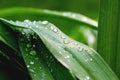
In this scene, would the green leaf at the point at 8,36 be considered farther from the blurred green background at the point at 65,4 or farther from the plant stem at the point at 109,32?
the blurred green background at the point at 65,4

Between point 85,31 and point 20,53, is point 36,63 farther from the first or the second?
point 85,31

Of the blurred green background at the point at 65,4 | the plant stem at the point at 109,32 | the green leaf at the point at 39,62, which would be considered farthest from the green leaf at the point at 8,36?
the blurred green background at the point at 65,4

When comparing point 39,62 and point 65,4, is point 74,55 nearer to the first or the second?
point 39,62

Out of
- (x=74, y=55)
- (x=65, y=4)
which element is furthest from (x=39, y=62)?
(x=65, y=4)

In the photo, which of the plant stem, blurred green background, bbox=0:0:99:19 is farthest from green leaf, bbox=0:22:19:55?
blurred green background, bbox=0:0:99:19

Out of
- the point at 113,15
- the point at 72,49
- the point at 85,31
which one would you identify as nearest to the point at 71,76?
the point at 72,49
